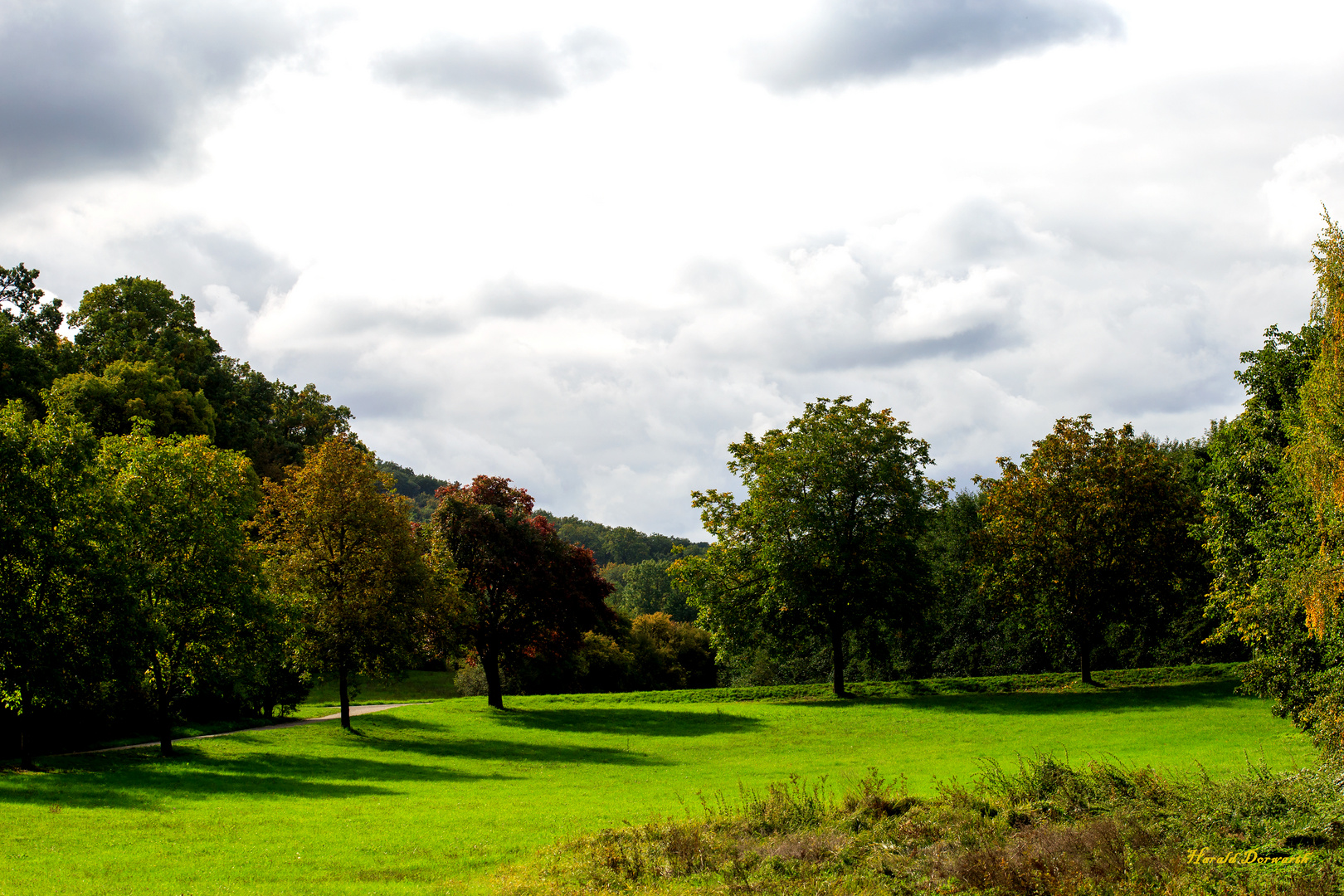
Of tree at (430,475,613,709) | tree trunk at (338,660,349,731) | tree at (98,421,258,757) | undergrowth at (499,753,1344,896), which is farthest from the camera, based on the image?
tree at (430,475,613,709)

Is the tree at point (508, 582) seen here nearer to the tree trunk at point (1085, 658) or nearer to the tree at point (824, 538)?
the tree at point (824, 538)

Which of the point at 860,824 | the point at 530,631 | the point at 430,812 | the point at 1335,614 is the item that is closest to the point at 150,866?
the point at 430,812

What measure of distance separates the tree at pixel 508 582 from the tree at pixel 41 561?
57.3 feet

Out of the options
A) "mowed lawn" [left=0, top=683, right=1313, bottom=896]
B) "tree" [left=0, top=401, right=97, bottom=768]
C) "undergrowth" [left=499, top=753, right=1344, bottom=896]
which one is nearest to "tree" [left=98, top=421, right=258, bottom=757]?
"tree" [left=0, top=401, right=97, bottom=768]

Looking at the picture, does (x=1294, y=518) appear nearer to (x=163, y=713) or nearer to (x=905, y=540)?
(x=905, y=540)

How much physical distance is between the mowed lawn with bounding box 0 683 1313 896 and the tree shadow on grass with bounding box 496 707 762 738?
0.20 m

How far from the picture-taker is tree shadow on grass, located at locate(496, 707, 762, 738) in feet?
122

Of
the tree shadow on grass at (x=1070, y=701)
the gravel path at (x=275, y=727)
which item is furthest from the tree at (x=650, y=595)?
the tree shadow on grass at (x=1070, y=701)

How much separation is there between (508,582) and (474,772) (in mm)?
16468

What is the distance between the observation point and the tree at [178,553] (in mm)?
27781

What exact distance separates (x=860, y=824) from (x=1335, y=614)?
1380cm

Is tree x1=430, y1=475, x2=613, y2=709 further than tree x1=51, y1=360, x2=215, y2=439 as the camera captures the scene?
No

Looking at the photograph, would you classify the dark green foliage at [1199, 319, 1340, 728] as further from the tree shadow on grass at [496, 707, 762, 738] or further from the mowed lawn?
the tree shadow on grass at [496, 707, 762, 738]

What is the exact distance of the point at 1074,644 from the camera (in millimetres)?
54844
